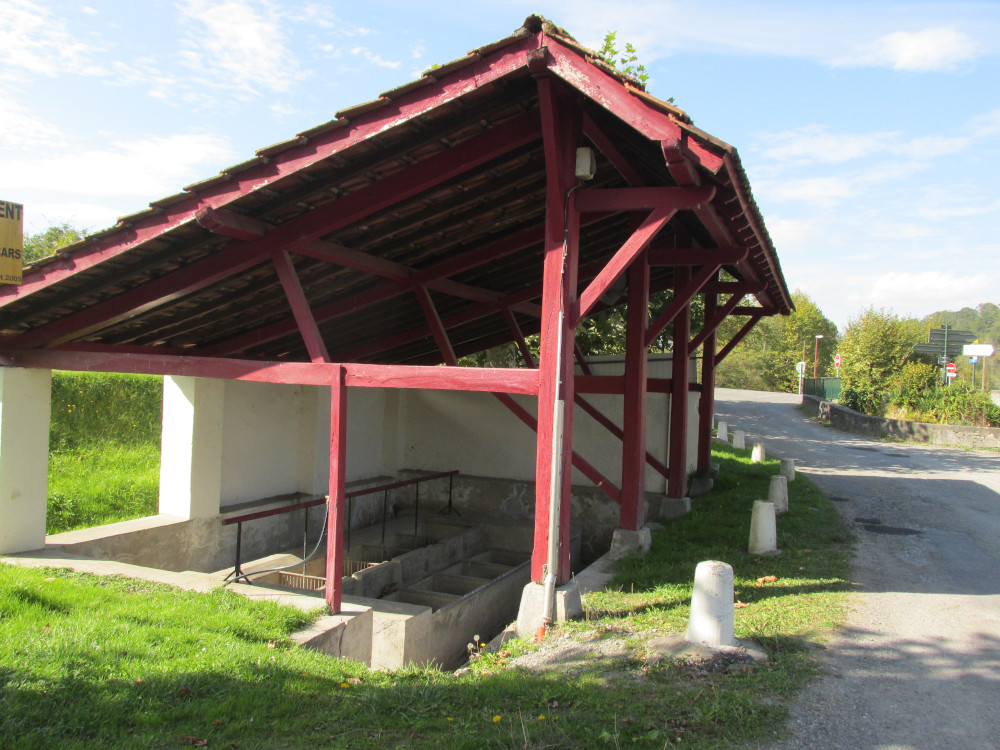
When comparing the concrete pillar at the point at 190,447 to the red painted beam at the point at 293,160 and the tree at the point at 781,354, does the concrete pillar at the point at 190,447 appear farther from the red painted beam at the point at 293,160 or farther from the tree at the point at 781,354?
the tree at the point at 781,354

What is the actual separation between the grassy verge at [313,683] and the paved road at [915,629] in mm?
235

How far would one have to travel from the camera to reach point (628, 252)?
5023 mm

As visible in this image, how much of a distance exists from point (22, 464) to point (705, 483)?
367 inches

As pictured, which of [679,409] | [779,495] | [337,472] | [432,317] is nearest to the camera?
[337,472]

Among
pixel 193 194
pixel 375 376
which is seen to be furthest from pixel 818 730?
pixel 193 194

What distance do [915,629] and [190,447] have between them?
7.46 meters

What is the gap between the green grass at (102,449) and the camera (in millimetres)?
8812

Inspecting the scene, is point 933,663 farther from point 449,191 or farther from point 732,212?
point 449,191

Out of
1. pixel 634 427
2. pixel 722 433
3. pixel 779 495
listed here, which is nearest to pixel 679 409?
pixel 779 495

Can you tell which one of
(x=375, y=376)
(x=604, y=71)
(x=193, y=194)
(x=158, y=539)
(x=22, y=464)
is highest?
(x=604, y=71)

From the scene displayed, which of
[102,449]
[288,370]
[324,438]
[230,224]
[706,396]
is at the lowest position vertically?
[102,449]

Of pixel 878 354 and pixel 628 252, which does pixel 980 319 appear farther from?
pixel 628 252

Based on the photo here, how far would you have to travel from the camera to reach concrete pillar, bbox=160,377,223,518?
8.01 m

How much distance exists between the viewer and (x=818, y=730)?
3.42m
